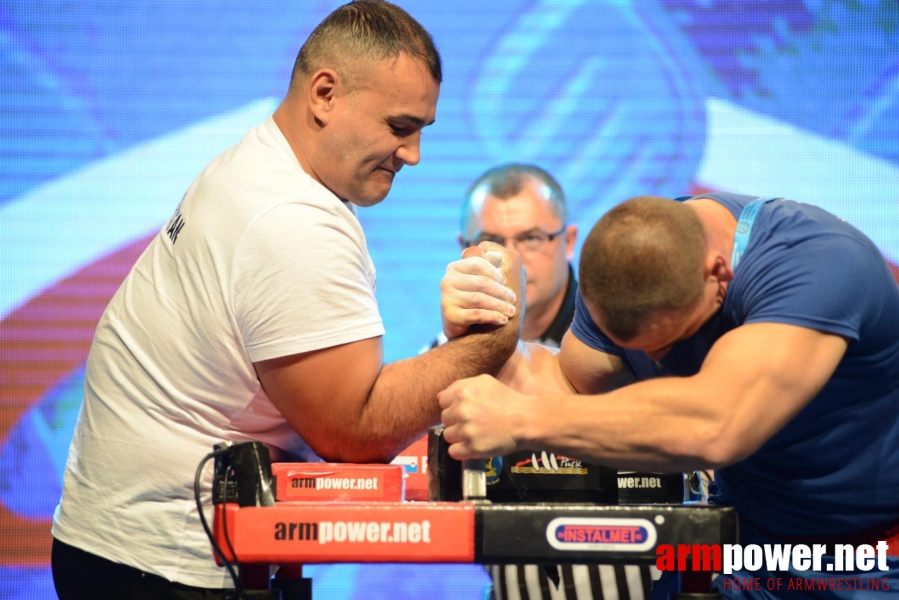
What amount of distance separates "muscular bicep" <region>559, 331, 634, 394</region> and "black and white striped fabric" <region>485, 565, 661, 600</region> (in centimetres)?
45

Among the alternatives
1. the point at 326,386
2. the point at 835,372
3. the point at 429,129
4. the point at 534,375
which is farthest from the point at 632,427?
the point at 429,129

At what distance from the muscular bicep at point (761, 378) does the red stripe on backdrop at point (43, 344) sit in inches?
101

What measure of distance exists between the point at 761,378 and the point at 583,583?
3.06 ft

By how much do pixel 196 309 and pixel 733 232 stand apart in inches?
36.9

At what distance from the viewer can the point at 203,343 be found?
1.58m

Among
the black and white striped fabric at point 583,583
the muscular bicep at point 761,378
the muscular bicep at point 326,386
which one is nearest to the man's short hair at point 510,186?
the black and white striped fabric at point 583,583

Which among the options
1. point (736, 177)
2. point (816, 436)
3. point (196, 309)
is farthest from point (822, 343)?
point (736, 177)

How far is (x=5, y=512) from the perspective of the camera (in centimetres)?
329

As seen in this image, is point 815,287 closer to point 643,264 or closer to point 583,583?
point 643,264

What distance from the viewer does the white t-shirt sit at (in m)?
1.54

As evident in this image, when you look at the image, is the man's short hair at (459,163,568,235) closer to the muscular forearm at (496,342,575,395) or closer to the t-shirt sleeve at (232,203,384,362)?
the muscular forearm at (496,342,575,395)

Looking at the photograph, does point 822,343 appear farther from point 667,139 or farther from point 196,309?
point 667,139

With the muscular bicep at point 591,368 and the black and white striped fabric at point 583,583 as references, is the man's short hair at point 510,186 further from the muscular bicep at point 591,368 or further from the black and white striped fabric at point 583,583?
the black and white striped fabric at point 583,583

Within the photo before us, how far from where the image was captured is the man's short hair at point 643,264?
138cm
